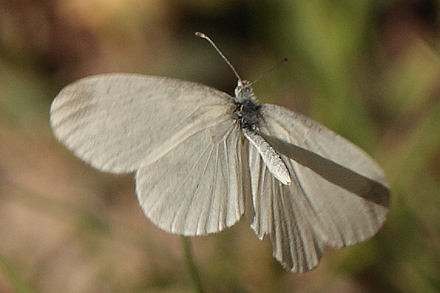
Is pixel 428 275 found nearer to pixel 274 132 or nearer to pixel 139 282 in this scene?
pixel 274 132

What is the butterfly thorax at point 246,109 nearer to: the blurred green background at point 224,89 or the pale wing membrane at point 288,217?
the pale wing membrane at point 288,217

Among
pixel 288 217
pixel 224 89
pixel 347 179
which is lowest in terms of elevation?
pixel 224 89

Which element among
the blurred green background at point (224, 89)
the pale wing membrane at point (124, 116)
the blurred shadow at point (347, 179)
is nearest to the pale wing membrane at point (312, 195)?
the blurred shadow at point (347, 179)

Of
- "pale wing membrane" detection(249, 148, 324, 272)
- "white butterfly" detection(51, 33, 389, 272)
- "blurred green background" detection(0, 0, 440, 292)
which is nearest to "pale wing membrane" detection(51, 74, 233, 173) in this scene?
"white butterfly" detection(51, 33, 389, 272)

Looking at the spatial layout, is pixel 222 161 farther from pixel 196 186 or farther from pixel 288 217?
pixel 288 217

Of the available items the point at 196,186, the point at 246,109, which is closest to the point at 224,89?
the point at 246,109

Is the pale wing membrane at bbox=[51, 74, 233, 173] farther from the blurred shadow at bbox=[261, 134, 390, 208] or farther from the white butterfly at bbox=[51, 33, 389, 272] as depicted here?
the blurred shadow at bbox=[261, 134, 390, 208]
